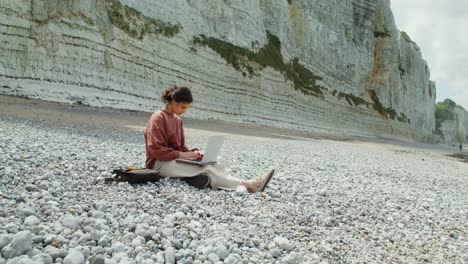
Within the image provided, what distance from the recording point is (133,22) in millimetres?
24672

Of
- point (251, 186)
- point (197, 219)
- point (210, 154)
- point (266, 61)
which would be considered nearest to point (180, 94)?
point (210, 154)

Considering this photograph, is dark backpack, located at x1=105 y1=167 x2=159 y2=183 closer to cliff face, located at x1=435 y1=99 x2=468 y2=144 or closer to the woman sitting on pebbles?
the woman sitting on pebbles

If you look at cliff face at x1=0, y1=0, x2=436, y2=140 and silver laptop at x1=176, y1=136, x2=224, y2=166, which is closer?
silver laptop at x1=176, y1=136, x2=224, y2=166

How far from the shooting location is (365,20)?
5228 centimetres

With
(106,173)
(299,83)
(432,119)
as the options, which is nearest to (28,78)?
(106,173)

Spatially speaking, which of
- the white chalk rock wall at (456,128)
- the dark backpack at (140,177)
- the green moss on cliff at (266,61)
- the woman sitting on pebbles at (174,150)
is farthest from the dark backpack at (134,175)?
the white chalk rock wall at (456,128)

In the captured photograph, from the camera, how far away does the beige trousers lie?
18.7ft

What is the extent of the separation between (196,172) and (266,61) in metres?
31.4

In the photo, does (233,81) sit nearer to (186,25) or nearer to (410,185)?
(186,25)

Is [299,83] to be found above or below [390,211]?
above

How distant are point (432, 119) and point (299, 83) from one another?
4652 cm

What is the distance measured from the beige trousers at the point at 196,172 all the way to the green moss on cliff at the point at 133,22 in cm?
1987

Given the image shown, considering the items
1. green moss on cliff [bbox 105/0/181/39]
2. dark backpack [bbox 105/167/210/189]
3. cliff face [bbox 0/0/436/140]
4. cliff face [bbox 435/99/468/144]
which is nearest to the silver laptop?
dark backpack [bbox 105/167/210/189]

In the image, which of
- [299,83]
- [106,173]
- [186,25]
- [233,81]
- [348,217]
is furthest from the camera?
[299,83]
